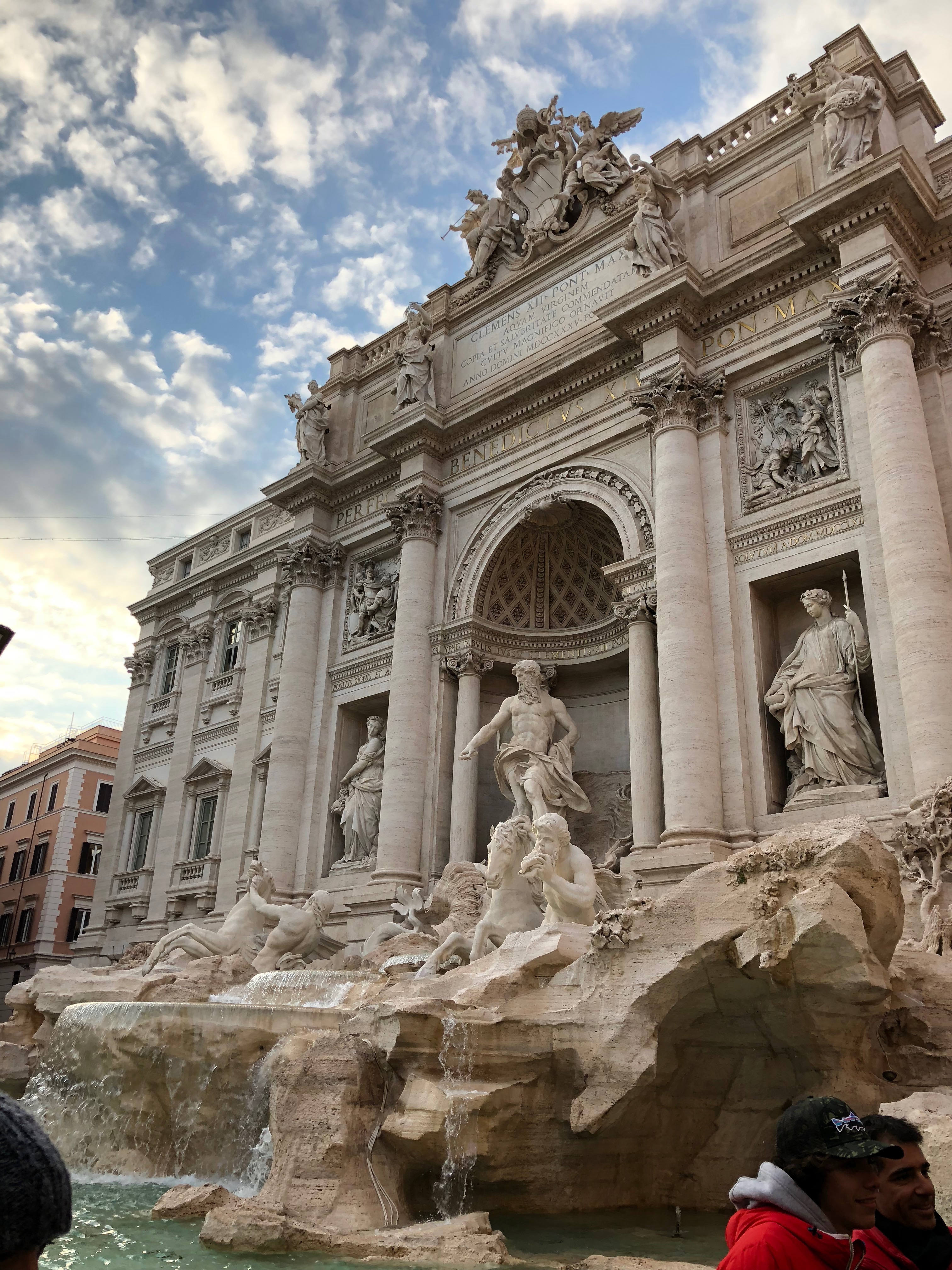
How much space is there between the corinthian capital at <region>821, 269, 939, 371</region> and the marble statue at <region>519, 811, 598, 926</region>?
28.5 ft

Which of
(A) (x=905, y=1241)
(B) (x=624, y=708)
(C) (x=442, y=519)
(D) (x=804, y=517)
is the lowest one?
(A) (x=905, y=1241)

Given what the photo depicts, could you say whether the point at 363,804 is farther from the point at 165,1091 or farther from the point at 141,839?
the point at 165,1091

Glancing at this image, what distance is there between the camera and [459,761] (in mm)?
19141

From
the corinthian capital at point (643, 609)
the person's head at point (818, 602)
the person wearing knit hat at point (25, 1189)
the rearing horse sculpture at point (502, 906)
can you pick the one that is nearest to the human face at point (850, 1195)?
the person wearing knit hat at point (25, 1189)

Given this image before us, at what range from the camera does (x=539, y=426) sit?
19.9 metres

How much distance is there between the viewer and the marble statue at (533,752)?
17391 millimetres

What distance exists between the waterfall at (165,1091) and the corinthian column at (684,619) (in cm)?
699

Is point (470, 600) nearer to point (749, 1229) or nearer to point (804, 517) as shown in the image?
point (804, 517)

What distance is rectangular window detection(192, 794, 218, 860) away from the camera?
83.2 feet

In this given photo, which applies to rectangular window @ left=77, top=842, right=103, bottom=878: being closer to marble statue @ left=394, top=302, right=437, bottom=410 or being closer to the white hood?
marble statue @ left=394, top=302, right=437, bottom=410

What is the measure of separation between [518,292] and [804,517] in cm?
923

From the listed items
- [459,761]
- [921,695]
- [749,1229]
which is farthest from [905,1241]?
[459,761]

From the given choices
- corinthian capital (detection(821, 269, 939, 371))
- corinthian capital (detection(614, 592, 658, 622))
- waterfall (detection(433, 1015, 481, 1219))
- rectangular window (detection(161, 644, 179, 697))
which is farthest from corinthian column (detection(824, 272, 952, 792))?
rectangular window (detection(161, 644, 179, 697))

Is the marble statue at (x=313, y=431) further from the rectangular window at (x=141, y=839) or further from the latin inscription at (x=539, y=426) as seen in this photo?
the rectangular window at (x=141, y=839)
